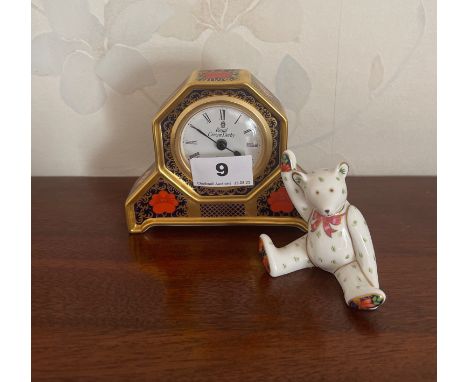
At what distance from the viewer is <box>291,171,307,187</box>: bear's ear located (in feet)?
2.46

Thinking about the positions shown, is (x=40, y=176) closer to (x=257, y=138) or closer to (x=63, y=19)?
(x=63, y=19)

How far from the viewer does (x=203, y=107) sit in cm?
85

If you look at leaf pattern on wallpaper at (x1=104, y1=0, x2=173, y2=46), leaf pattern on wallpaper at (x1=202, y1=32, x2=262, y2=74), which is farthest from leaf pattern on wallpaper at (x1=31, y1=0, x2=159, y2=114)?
leaf pattern on wallpaper at (x1=202, y1=32, x2=262, y2=74)

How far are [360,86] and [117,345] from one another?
72cm

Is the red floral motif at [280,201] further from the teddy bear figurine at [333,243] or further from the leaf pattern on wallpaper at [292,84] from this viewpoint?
the leaf pattern on wallpaper at [292,84]

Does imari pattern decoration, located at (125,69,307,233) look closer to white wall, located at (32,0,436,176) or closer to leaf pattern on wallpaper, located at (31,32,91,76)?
white wall, located at (32,0,436,176)

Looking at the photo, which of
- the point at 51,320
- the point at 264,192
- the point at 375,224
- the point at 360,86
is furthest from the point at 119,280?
the point at 360,86

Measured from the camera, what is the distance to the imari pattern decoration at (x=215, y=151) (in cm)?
85

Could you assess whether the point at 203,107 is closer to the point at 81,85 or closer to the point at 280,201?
the point at 280,201

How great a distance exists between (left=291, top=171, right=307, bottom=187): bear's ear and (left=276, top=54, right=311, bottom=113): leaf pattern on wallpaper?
0.34 meters

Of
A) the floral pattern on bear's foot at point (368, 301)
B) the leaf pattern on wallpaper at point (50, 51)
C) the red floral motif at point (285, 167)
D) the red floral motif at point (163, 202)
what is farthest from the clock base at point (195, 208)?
the leaf pattern on wallpaper at point (50, 51)

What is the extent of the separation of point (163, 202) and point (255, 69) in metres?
0.35

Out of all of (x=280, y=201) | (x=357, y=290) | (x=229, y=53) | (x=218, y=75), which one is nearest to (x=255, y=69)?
(x=229, y=53)

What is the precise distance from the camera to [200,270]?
803 millimetres
